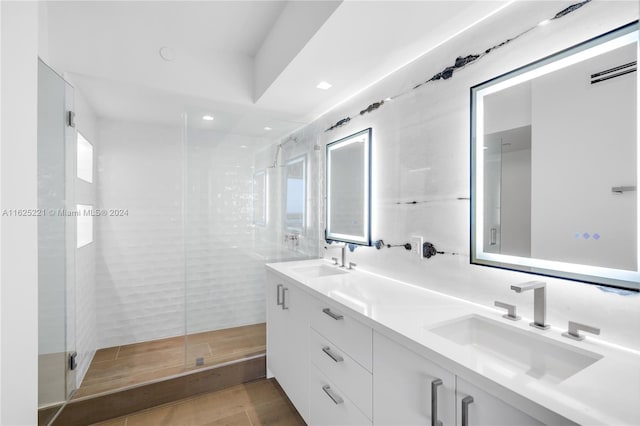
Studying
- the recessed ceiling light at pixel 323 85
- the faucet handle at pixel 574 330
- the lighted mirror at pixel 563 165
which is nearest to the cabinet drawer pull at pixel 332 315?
the lighted mirror at pixel 563 165

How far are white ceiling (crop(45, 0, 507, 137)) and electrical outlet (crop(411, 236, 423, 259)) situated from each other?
1071 millimetres

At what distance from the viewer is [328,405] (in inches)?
58.1

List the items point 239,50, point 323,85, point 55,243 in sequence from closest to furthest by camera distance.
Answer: point 55,243 → point 323,85 → point 239,50

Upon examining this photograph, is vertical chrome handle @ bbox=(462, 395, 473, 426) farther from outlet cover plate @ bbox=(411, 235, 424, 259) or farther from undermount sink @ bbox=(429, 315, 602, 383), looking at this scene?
outlet cover plate @ bbox=(411, 235, 424, 259)

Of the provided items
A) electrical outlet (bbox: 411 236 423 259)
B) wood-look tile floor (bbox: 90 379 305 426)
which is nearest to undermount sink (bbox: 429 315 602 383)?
electrical outlet (bbox: 411 236 423 259)

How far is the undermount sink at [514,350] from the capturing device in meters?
0.92

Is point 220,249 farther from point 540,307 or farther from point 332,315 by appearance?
point 540,307

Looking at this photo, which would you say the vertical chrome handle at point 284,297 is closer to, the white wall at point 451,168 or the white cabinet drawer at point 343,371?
the white cabinet drawer at point 343,371

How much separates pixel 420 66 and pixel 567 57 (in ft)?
2.52

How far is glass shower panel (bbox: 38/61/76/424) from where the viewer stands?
67.9 inches

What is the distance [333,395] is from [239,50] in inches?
103

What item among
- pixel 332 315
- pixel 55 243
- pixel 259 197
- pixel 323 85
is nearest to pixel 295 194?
pixel 259 197

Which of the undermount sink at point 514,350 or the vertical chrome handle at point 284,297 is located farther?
the vertical chrome handle at point 284,297

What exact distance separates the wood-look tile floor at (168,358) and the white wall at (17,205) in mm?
1099
